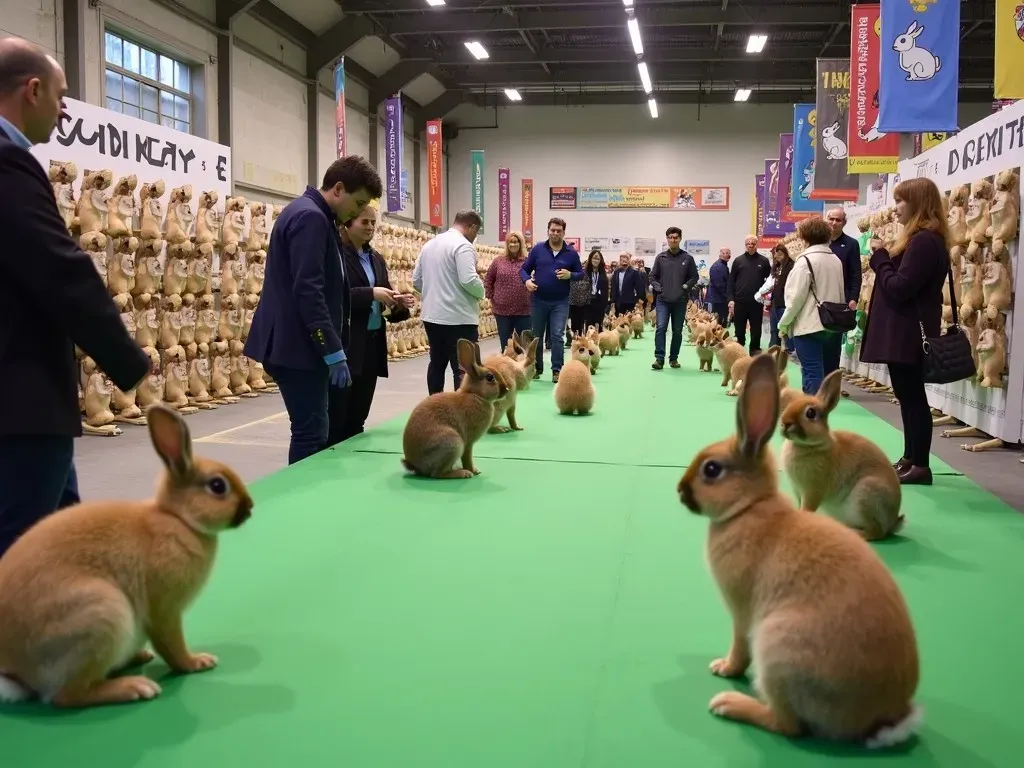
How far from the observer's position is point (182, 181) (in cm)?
940

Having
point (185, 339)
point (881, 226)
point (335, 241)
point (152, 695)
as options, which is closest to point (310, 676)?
point (152, 695)

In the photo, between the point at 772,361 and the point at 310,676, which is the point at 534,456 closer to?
the point at 310,676

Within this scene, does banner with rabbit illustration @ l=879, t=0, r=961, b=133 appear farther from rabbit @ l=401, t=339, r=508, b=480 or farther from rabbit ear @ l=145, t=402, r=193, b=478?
rabbit ear @ l=145, t=402, r=193, b=478

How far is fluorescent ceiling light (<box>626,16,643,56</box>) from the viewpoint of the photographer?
19797mm

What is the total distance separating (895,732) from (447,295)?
18.7 feet

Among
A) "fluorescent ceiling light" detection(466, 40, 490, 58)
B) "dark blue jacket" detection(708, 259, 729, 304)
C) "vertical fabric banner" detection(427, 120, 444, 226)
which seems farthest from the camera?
"vertical fabric banner" detection(427, 120, 444, 226)

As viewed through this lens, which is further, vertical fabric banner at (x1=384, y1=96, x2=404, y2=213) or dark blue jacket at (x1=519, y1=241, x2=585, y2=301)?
vertical fabric banner at (x1=384, y1=96, x2=404, y2=213)

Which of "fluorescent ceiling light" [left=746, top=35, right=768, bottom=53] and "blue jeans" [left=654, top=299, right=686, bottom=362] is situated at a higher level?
"fluorescent ceiling light" [left=746, top=35, right=768, bottom=53]

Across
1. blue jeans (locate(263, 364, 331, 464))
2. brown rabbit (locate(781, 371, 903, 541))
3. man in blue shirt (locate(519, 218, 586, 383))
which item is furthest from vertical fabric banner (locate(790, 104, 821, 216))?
blue jeans (locate(263, 364, 331, 464))

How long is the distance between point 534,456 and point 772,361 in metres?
3.85

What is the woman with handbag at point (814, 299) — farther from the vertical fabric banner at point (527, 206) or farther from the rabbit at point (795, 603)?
the vertical fabric banner at point (527, 206)

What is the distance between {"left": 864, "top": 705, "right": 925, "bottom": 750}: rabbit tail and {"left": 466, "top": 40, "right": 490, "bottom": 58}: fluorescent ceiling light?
22602mm

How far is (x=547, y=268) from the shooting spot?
1005 cm

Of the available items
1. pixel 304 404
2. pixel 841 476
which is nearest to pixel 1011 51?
pixel 841 476
